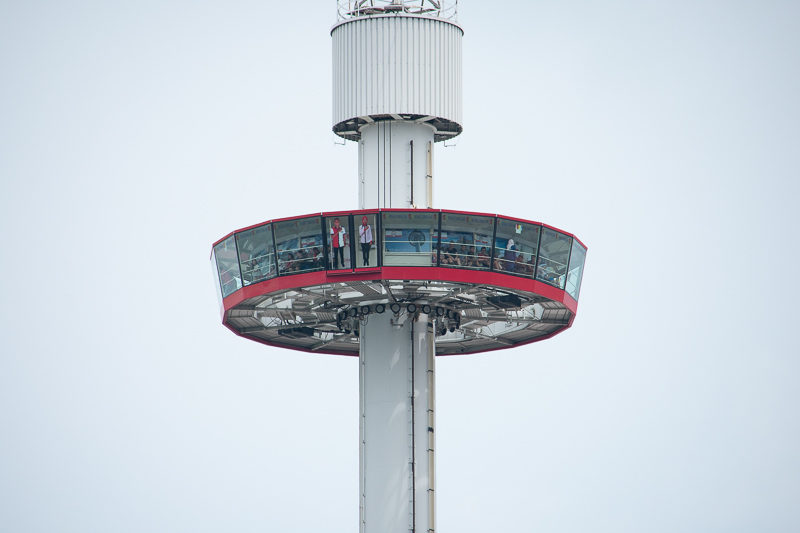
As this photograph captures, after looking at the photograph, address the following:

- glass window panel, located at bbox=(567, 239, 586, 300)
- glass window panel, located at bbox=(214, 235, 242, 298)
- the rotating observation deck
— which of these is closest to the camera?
the rotating observation deck

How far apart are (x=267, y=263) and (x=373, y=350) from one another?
7.82 metres

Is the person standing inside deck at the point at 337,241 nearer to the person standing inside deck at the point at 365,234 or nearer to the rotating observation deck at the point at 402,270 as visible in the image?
the rotating observation deck at the point at 402,270

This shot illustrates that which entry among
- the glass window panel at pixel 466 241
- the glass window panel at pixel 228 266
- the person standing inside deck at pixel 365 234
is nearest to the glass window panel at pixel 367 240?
the person standing inside deck at pixel 365 234

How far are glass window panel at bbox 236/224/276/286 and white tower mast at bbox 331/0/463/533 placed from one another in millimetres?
7120

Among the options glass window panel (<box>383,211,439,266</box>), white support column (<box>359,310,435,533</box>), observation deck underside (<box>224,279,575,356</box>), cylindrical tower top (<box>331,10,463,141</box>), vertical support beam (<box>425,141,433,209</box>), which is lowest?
white support column (<box>359,310,435,533</box>)

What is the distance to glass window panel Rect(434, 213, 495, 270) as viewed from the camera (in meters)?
85.9

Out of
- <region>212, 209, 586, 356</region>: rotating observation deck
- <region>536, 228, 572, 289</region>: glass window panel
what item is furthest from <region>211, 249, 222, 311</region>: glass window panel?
<region>536, 228, 572, 289</region>: glass window panel

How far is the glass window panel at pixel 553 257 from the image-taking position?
88062mm

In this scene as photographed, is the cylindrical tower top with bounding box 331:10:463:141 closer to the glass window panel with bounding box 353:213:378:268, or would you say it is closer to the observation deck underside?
the observation deck underside

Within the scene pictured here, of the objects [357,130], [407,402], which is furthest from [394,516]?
[357,130]

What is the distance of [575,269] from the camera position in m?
91.1

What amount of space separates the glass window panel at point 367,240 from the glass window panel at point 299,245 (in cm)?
167

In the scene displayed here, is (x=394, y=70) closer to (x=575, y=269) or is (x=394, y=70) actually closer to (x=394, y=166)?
(x=394, y=166)

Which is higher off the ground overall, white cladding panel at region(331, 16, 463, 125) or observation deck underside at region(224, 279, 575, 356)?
white cladding panel at region(331, 16, 463, 125)
